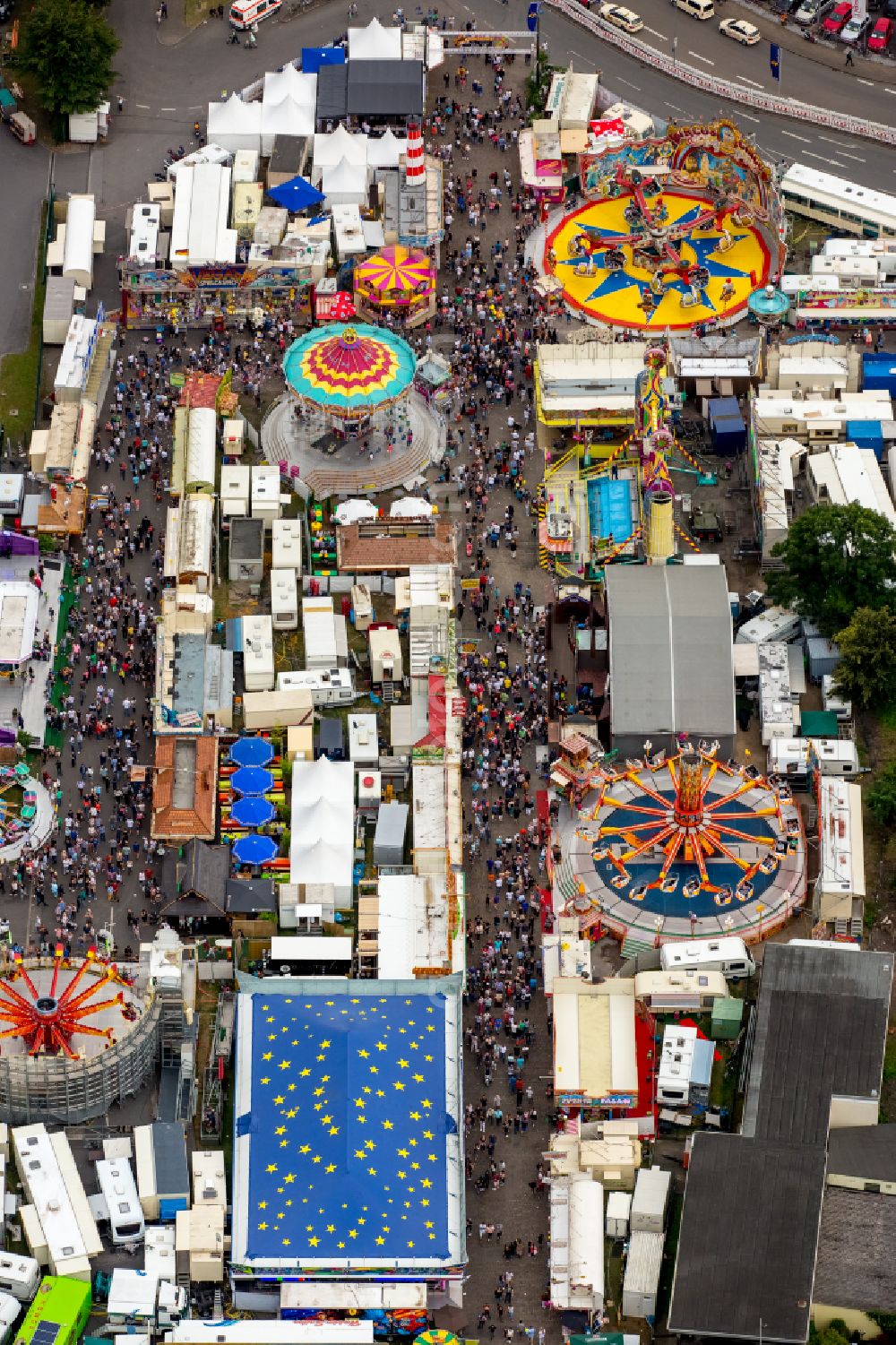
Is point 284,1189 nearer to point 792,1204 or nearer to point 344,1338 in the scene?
point 344,1338

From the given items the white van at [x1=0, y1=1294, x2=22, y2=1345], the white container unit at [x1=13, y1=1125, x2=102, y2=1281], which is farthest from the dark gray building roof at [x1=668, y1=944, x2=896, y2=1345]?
the white van at [x1=0, y1=1294, x2=22, y2=1345]

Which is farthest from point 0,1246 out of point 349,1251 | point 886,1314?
point 886,1314

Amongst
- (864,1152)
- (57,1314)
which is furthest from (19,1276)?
(864,1152)

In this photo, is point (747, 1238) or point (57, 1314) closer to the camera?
point (57, 1314)

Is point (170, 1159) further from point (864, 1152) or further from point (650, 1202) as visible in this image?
point (864, 1152)
